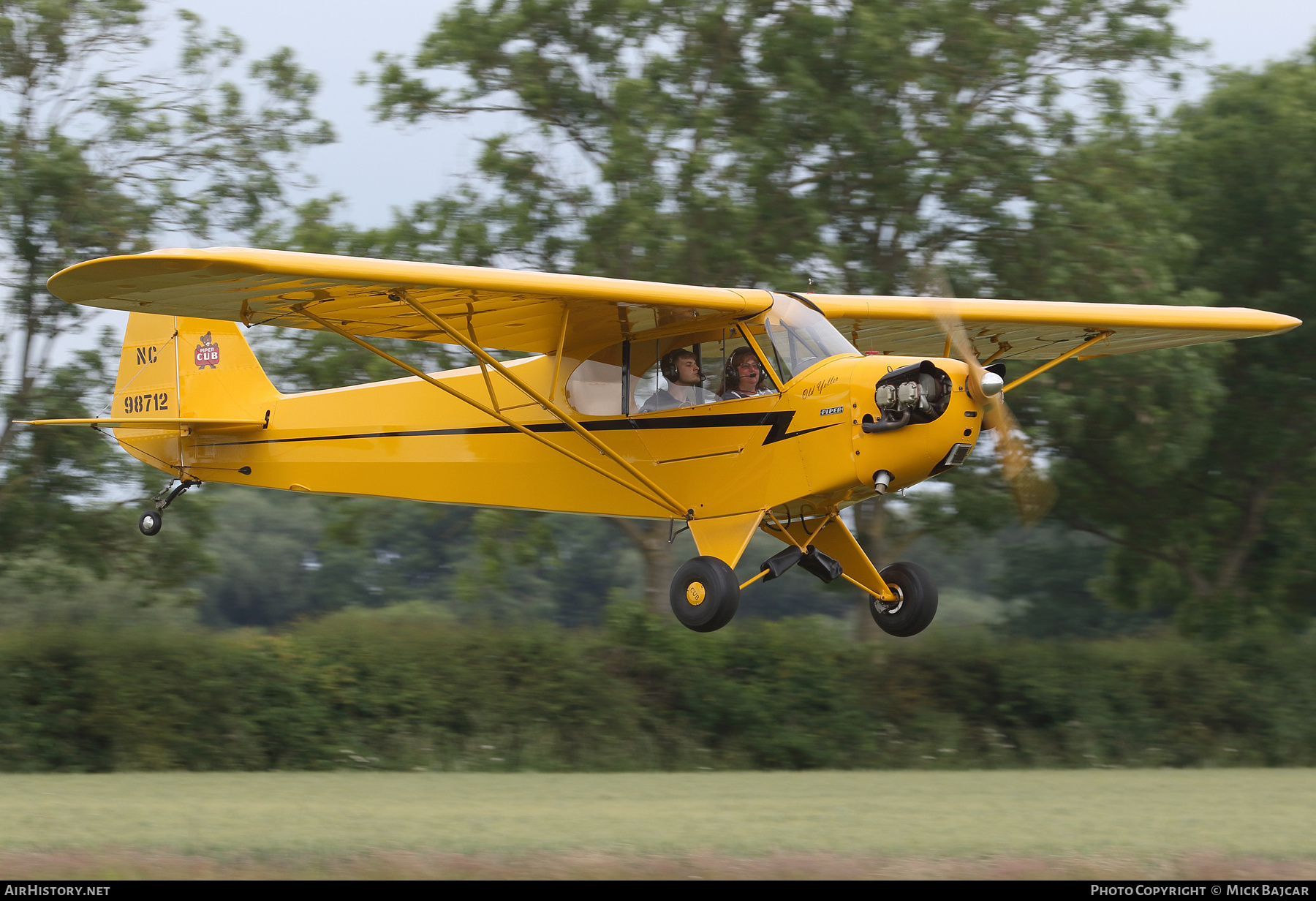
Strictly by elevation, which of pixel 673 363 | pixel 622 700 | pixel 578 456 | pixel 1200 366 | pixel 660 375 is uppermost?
pixel 673 363

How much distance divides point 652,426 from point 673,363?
0.55m

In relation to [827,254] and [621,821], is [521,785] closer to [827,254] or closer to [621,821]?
[621,821]

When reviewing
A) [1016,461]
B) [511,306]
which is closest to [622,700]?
[511,306]

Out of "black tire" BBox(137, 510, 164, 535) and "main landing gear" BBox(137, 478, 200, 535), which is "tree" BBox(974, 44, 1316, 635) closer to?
"main landing gear" BBox(137, 478, 200, 535)

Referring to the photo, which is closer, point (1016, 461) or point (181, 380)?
point (1016, 461)

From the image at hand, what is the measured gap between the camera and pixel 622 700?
64.7 ft

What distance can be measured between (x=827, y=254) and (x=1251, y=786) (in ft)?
29.4

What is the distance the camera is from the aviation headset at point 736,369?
34.6ft

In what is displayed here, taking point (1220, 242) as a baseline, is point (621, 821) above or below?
above

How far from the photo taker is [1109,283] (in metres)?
19.7

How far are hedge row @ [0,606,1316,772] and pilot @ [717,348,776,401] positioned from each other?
29.7 ft

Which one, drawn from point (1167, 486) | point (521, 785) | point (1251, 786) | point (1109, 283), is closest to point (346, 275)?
point (521, 785)

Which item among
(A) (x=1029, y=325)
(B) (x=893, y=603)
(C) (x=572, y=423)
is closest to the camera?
(C) (x=572, y=423)

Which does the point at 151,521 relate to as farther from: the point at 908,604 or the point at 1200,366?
the point at 1200,366
